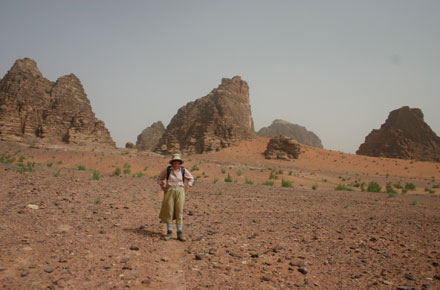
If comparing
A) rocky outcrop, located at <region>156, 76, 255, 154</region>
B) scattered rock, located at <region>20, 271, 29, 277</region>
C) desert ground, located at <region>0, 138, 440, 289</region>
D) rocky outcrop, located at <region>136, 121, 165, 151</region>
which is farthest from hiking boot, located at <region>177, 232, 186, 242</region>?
rocky outcrop, located at <region>136, 121, 165, 151</region>

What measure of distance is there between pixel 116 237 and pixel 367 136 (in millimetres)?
71091

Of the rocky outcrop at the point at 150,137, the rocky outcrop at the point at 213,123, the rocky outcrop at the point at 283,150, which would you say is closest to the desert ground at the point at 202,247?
the rocky outcrop at the point at 283,150

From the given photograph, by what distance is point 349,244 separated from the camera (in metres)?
5.13

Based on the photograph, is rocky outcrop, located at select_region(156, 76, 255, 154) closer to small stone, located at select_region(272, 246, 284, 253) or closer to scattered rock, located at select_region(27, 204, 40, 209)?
scattered rock, located at select_region(27, 204, 40, 209)

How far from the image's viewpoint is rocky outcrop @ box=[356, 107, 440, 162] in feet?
181

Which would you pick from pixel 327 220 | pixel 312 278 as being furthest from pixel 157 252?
pixel 327 220

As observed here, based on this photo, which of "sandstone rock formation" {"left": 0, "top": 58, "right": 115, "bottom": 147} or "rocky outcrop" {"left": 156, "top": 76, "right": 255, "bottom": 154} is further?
"rocky outcrop" {"left": 156, "top": 76, "right": 255, "bottom": 154}

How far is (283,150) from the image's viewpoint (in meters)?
39.8

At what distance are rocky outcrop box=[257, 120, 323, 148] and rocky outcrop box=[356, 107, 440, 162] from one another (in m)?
47.3

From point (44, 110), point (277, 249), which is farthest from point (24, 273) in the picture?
point (44, 110)

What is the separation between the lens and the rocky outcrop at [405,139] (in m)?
55.1

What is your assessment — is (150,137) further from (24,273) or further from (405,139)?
(24,273)

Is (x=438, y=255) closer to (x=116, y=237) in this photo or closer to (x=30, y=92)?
(x=116, y=237)

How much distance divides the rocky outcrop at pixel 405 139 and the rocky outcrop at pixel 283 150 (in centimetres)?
2889
